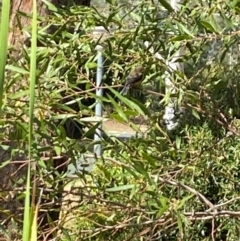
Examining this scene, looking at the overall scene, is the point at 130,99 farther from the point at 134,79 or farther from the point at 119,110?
the point at 134,79

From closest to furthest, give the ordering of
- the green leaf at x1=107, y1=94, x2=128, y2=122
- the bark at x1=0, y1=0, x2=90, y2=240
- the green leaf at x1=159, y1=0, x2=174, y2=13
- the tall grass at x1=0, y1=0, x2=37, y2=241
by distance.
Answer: the tall grass at x1=0, y1=0, x2=37, y2=241 < the green leaf at x1=107, y1=94, x2=128, y2=122 < the green leaf at x1=159, y1=0, x2=174, y2=13 < the bark at x1=0, y1=0, x2=90, y2=240

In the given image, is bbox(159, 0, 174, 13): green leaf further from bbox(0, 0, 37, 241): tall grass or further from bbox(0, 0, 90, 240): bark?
bbox(0, 0, 37, 241): tall grass

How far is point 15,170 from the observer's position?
258 centimetres

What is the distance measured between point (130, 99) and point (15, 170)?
92 centimetres

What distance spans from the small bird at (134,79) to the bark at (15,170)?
31 centimetres

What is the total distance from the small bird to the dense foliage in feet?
0.10

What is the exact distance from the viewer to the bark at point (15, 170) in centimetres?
201

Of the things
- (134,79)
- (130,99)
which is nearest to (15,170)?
(134,79)

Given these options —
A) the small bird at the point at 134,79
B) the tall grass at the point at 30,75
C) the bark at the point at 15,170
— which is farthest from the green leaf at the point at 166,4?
the tall grass at the point at 30,75

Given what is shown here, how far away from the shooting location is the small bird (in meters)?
2.04

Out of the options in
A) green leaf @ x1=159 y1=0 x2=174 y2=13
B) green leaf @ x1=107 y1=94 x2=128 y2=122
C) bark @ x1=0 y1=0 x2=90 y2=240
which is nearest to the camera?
green leaf @ x1=107 y1=94 x2=128 y2=122

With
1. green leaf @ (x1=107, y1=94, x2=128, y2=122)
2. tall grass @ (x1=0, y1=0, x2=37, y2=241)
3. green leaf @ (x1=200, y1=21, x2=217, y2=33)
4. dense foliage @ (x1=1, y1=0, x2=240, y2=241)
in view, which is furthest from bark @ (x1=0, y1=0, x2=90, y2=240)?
tall grass @ (x1=0, y1=0, x2=37, y2=241)

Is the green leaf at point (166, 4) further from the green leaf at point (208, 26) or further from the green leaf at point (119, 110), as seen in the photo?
the green leaf at point (119, 110)

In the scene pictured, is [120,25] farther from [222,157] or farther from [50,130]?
[222,157]
